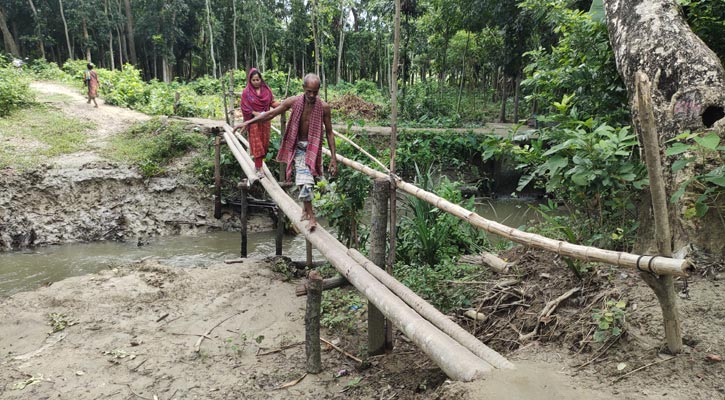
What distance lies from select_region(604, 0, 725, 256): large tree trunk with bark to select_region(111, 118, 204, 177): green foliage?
811cm

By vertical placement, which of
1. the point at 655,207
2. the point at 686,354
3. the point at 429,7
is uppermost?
the point at 429,7

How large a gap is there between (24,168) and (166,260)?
3.55m

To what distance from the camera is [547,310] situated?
278cm

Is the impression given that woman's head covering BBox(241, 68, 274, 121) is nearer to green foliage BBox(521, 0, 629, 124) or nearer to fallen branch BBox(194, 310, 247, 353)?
fallen branch BBox(194, 310, 247, 353)

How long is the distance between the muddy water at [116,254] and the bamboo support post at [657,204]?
519 cm

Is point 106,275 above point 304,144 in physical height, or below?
below

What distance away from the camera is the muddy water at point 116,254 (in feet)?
19.8

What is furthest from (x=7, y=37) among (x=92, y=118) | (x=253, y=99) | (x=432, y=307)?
(x=432, y=307)

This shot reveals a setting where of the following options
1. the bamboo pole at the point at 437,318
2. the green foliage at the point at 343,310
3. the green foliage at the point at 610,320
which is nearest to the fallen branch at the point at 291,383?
the green foliage at the point at 343,310

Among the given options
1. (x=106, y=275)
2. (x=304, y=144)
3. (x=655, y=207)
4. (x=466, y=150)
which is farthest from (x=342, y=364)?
(x=466, y=150)

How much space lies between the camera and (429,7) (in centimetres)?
1557

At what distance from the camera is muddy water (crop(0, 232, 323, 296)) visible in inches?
237

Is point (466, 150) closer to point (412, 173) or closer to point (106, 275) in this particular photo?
point (412, 173)

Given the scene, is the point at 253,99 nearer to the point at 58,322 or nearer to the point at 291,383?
the point at 58,322
